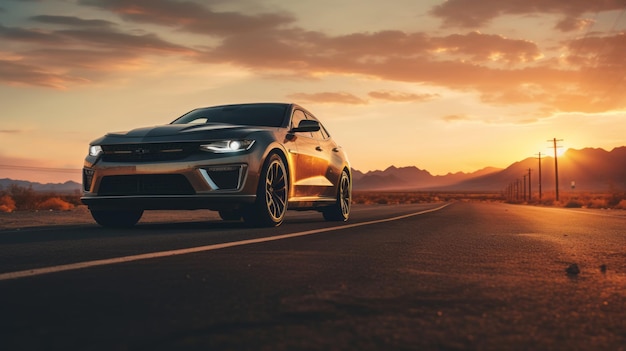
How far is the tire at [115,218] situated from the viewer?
30.9 ft

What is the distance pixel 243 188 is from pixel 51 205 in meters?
17.0

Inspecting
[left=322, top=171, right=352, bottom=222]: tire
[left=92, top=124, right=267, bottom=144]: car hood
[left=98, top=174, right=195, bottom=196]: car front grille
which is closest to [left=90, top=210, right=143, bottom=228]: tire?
[left=98, top=174, right=195, bottom=196]: car front grille

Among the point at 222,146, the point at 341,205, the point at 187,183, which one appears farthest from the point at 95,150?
the point at 341,205

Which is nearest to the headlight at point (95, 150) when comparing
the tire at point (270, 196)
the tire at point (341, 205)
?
the tire at point (270, 196)

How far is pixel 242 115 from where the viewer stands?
1032 cm

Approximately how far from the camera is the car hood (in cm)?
859

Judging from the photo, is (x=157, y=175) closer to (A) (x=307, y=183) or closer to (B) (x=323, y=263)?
(A) (x=307, y=183)

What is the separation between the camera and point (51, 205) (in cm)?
2345

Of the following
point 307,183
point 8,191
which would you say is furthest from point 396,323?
point 8,191

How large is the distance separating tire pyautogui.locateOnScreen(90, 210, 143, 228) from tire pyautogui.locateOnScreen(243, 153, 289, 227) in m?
1.82

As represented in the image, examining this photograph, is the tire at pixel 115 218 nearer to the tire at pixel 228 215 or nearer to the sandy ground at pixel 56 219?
the sandy ground at pixel 56 219

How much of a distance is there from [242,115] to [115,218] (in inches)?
92.9

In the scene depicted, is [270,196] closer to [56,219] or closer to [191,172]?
[191,172]

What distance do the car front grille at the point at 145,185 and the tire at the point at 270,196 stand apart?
85 cm
